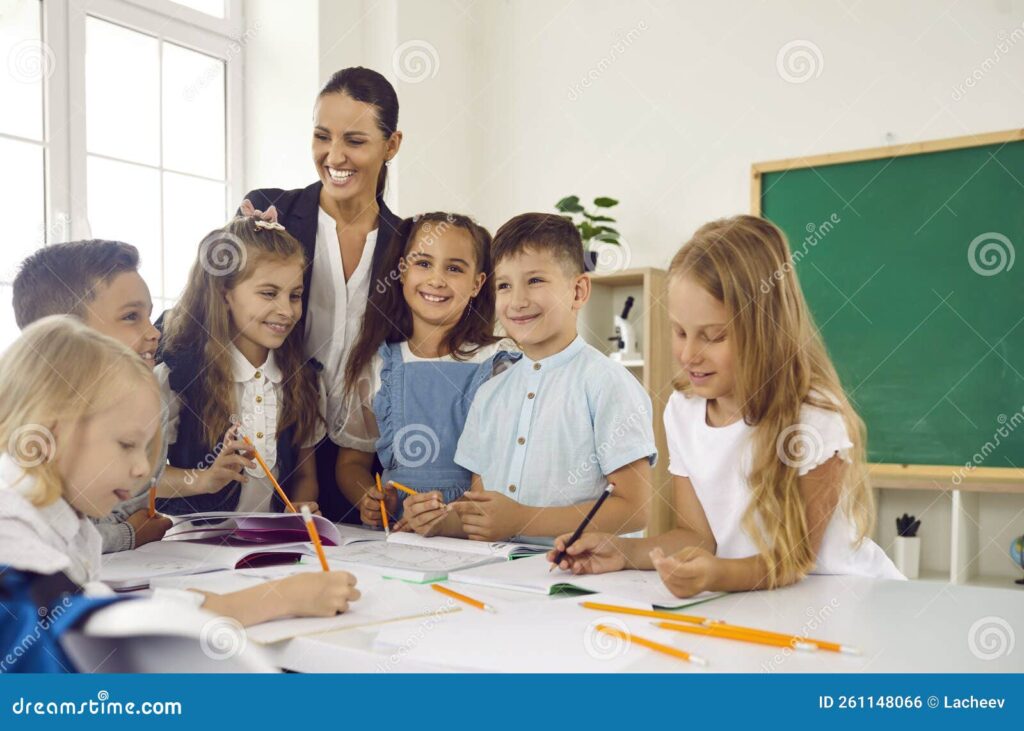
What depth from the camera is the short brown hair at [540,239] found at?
6.38 feet

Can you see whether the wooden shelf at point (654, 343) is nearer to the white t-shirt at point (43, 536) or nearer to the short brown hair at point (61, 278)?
the short brown hair at point (61, 278)

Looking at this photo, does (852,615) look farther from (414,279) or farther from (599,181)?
(599,181)

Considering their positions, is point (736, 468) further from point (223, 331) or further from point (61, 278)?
point (61, 278)

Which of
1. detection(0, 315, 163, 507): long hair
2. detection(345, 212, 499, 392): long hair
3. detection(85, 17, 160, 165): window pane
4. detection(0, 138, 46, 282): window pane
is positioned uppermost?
detection(85, 17, 160, 165): window pane

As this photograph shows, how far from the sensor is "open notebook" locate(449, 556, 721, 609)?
1.21 metres

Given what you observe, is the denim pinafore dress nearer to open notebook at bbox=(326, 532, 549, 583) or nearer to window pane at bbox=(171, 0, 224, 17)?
open notebook at bbox=(326, 532, 549, 583)

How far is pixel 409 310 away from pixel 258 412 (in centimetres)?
41

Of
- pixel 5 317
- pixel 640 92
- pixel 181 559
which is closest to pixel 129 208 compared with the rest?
pixel 5 317

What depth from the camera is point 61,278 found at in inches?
68.2

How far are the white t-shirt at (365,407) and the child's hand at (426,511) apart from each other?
17.2 inches

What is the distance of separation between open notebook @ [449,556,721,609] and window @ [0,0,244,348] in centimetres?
246

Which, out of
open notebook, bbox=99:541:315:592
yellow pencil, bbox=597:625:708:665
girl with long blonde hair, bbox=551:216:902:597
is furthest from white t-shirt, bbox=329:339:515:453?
yellow pencil, bbox=597:625:708:665

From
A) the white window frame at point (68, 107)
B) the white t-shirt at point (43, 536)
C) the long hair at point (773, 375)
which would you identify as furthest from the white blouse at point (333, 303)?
the white window frame at point (68, 107)
